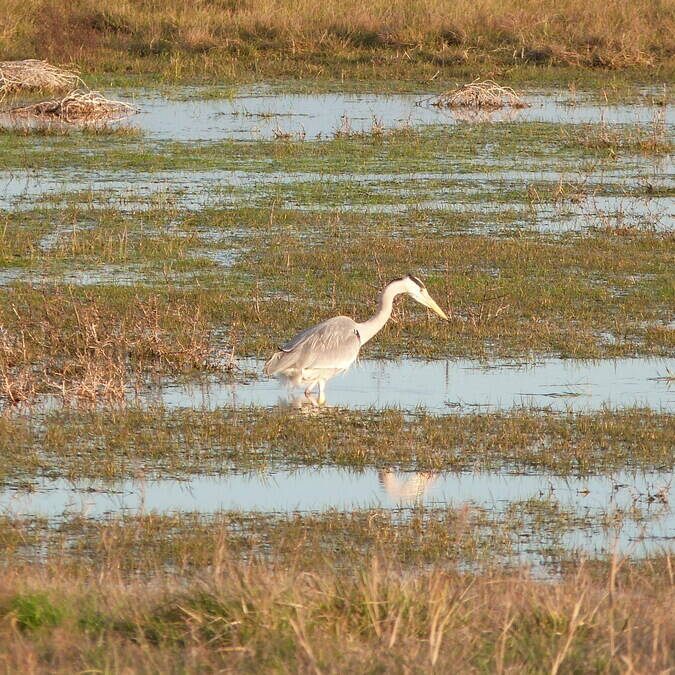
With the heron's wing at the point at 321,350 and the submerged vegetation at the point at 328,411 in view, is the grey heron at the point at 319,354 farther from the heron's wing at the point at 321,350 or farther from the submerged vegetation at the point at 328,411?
the submerged vegetation at the point at 328,411

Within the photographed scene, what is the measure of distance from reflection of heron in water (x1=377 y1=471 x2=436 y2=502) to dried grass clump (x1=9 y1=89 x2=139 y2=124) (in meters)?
15.3

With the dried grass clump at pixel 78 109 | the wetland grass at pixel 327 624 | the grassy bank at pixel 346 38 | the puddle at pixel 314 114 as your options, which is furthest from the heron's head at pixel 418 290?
the grassy bank at pixel 346 38

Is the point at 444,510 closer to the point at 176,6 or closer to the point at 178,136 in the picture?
the point at 178,136

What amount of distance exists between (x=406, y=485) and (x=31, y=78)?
18586mm

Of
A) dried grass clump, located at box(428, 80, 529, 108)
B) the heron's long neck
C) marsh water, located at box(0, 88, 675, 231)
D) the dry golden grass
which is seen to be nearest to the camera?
the heron's long neck

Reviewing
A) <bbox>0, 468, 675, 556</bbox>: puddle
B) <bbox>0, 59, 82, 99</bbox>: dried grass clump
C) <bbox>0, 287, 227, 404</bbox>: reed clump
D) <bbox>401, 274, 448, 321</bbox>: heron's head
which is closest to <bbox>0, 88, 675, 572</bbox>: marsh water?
<bbox>0, 468, 675, 556</bbox>: puddle

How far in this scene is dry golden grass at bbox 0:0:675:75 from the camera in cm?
2789

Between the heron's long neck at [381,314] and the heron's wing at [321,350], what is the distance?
268mm

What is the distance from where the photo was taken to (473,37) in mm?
28703

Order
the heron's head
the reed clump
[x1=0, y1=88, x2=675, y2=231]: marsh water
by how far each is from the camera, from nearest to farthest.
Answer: the reed clump
the heron's head
[x1=0, y1=88, x2=675, y2=231]: marsh water

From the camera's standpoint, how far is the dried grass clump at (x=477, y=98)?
23.5m

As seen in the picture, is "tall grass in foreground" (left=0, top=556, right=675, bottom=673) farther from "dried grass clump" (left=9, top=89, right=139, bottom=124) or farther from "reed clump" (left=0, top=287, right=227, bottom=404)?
"dried grass clump" (left=9, top=89, right=139, bottom=124)

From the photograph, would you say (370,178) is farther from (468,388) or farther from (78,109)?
(468,388)

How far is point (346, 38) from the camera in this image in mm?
28875
